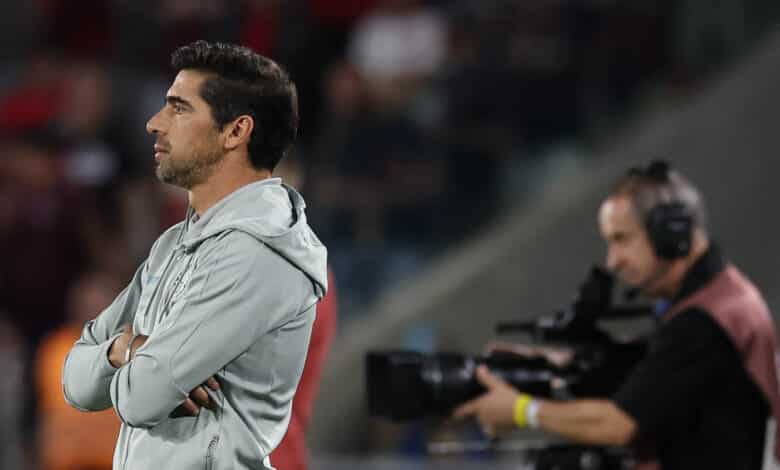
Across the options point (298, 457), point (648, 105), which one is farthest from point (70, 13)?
point (298, 457)

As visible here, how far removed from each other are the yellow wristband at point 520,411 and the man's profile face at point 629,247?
0.46 meters

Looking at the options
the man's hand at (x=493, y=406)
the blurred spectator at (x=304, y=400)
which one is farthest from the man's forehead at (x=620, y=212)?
the blurred spectator at (x=304, y=400)

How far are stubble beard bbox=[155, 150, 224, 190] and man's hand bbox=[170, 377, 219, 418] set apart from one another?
1.29 ft

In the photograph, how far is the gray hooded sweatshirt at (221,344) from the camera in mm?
2875

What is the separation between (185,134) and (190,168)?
67 millimetres

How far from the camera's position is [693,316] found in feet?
14.0

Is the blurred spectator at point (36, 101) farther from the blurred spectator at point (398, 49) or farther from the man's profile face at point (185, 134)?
the man's profile face at point (185, 134)

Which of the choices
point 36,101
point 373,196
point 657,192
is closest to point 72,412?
point 373,196

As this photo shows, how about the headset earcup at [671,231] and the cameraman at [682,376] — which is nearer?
the cameraman at [682,376]

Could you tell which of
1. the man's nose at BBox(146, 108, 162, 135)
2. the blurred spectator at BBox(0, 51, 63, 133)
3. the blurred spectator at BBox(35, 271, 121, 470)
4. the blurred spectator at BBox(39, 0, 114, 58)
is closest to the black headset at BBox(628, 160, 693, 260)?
the man's nose at BBox(146, 108, 162, 135)

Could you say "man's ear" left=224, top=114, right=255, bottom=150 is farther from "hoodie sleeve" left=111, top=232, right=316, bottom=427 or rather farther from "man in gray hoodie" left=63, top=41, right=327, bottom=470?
"hoodie sleeve" left=111, top=232, right=316, bottom=427

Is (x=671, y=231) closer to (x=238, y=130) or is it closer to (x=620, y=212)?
(x=620, y=212)

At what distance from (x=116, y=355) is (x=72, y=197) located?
5.30m

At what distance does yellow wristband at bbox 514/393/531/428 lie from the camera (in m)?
4.34
